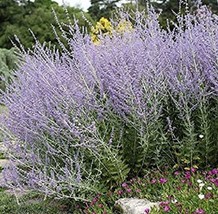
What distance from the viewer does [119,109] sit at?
12.9 ft

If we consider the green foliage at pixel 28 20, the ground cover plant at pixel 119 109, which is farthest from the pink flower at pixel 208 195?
the green foliage at pixel 28 20

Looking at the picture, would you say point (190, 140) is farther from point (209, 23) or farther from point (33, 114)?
point (33, 114)

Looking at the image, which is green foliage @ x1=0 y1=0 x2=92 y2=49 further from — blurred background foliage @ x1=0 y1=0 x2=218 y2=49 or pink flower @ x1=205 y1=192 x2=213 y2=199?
pink flower @ x1=205 y1=192 x2=213 y2=199

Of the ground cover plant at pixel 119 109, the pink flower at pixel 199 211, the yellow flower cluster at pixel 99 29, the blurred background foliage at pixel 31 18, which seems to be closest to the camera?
the pink flower at pixel 199 211

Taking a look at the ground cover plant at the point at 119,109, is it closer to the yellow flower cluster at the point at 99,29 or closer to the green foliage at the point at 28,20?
the yellow flower cluster at the point at 99,29

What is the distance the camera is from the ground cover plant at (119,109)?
3.80 metres

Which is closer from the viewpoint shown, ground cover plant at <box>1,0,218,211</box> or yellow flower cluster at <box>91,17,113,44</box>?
ground cover plant at <box>1,0,218,211</box>

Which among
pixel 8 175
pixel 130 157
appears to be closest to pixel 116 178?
pixel 130 157

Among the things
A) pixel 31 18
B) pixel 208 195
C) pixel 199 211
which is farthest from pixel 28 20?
pixel 199 211

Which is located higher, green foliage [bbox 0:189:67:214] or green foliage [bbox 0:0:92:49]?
green foliage [bbox 0:189:67:214]

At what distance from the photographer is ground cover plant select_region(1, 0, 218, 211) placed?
12.5 ft

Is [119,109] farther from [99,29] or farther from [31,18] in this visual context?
[31,18]

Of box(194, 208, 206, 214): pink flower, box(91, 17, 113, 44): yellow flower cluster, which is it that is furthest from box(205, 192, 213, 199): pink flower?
box(91, 17, 113, 44): yellow flower cluster

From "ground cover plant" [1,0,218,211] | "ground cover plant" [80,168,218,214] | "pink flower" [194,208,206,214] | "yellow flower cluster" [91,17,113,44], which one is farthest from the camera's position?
"yellow flower cluster" [91,17,113,44]
